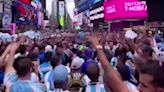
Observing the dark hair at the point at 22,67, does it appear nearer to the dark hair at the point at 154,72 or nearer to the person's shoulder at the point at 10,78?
the person's shoulder at the point at 10,78

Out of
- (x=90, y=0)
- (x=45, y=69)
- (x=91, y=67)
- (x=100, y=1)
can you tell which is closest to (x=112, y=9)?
(x=45, y=69)

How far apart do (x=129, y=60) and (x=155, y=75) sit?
6.54m

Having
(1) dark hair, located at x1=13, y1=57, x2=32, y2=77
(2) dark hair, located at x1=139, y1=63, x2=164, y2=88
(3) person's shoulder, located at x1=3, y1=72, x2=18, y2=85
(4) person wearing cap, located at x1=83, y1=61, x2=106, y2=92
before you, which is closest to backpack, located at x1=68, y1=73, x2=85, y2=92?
(4) person wearing cap, located at x1=83, y1=61, x2=106, y2=92

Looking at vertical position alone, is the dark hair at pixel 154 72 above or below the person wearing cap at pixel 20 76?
above

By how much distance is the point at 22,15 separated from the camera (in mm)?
66500

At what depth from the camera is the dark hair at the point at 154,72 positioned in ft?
11.4

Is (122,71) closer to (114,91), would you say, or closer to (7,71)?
(7,71)

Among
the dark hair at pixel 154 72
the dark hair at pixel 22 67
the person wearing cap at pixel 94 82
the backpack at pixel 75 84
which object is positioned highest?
the dark hair at pixel 154 72

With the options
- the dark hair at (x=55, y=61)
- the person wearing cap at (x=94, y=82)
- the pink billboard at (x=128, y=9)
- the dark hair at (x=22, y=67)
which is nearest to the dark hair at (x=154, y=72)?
the dark hair at (x=22, y=67)

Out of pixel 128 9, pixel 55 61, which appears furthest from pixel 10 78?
pixel 128 9

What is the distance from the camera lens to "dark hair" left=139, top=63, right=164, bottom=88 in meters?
3.49

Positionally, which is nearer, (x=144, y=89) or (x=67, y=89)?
(x=144, y=89)

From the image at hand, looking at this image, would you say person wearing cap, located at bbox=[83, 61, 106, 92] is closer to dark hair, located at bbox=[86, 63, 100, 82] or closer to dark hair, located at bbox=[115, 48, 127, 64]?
dark hair, located at bbox=[86, 63, 100, 82]

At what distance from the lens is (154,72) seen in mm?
3543
